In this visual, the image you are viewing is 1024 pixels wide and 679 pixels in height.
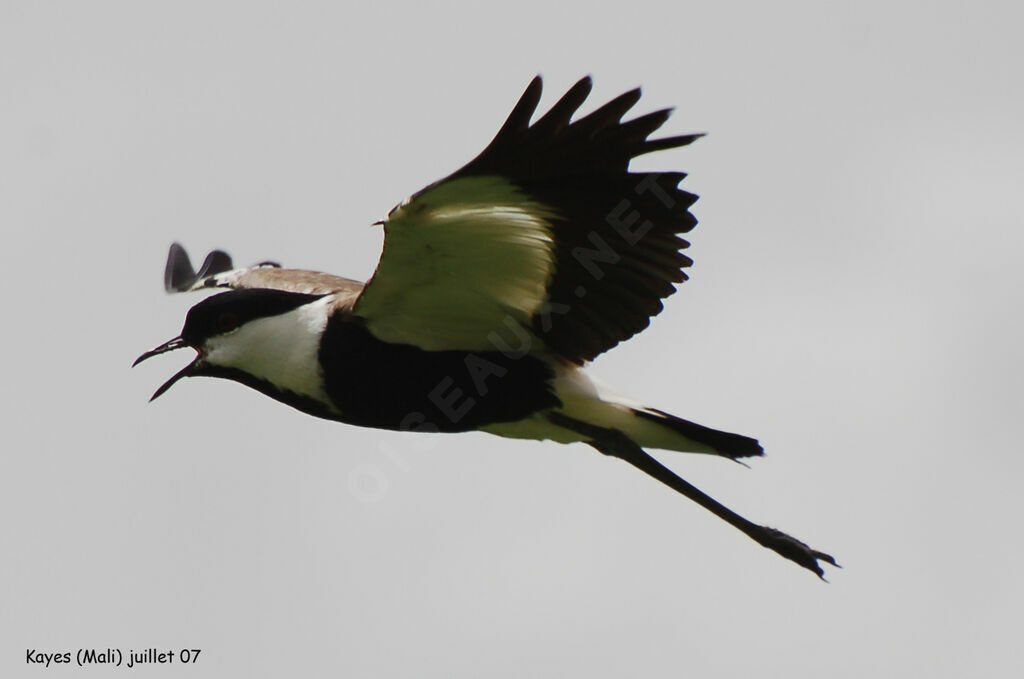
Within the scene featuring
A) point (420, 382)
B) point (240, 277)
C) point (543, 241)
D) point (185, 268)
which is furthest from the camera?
point (185, 268)

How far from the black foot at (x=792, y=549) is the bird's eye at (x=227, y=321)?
329 centimetres

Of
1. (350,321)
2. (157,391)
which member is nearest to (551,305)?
(350,321)

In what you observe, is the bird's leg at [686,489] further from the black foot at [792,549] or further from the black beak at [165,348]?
the black beak at [165,348]

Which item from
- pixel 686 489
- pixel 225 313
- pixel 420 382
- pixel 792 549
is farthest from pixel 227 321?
pixel 792 549

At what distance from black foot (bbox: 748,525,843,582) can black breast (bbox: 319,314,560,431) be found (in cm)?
166

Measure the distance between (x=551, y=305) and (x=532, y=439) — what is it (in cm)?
111

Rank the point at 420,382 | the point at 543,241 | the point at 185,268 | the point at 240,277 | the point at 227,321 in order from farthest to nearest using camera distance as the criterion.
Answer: the point at 185,268, the point at 240,277, the point at 227,321, the point at 420,382, the point at 543,241

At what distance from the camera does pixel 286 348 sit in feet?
31.6

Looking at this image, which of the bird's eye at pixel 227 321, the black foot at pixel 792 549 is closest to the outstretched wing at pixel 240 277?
the bird's eye at pixel 227 321

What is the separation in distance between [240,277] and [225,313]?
183 centimetres

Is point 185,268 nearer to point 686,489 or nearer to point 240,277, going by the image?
point 240,277

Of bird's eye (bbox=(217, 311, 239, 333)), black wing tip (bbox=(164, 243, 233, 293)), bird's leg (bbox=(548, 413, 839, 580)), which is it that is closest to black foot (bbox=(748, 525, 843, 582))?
bird's leg (bbox=(548, 413, 839, 580))

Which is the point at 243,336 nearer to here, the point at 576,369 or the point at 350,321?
the point at 350,321

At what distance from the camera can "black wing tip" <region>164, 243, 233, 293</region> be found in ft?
41.4
